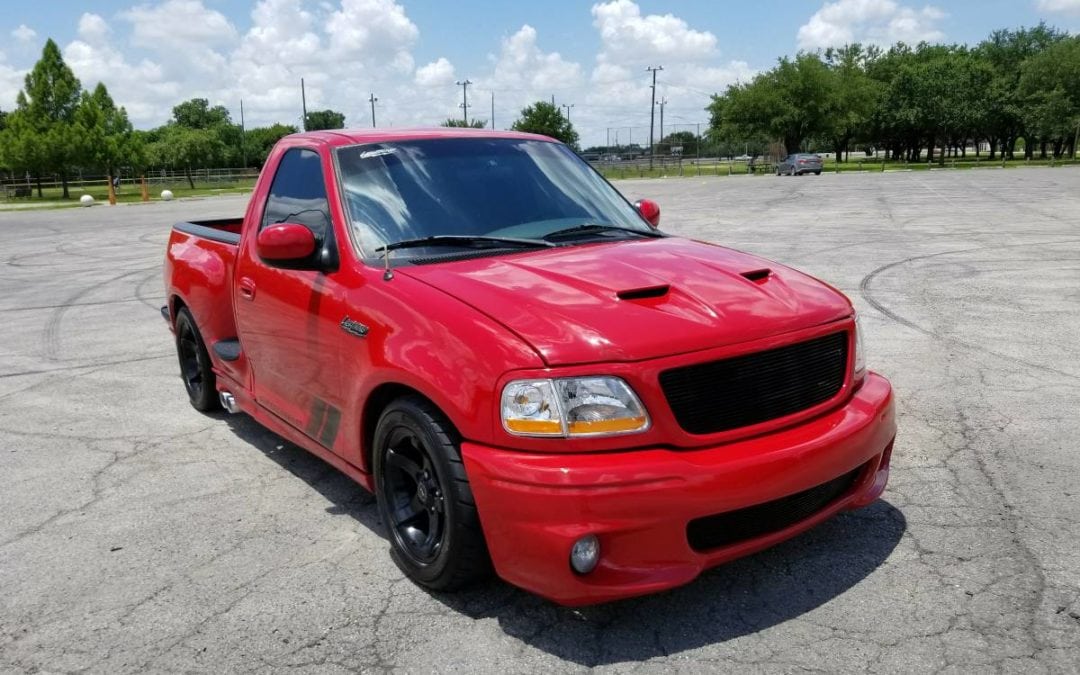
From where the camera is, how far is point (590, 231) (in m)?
3.98

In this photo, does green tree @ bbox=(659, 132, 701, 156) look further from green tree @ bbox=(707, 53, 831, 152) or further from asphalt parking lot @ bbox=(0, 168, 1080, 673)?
asphalt parking lot @ bbox=(0, 168, 1080, 673)

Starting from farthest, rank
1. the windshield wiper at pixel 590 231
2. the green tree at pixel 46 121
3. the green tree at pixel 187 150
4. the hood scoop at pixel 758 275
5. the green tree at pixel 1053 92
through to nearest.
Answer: the green tree at pixel 187 150 → the green tree at pixel 1053 92 → the green tree at pixel 46 121 → the windshield wiper at pixel 590 231 → the hood scoop at pixel 758 275

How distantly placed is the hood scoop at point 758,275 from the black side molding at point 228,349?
277 centimetres

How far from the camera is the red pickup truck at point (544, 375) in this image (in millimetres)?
2697

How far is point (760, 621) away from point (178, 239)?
14.5 feet

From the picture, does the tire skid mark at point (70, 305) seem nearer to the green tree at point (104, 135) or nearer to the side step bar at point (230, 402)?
the side step bar at point (230, 402)

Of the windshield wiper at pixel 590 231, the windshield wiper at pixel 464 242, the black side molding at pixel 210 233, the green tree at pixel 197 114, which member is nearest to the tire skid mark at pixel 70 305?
the black side molding at pixel 210 233

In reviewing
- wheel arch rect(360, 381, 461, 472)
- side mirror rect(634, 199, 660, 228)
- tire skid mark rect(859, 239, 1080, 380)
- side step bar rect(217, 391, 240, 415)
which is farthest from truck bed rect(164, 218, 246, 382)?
tire skid mark rect(859, 239, 1080, 380)

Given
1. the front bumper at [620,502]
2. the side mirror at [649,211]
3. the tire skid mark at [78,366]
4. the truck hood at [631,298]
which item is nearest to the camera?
the front bumper at [620,502]

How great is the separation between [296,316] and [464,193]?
3.03ft

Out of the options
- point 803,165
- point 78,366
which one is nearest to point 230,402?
point 78,366

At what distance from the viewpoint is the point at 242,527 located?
12.9 feet

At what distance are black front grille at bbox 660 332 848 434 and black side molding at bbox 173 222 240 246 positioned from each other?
2.92 metres

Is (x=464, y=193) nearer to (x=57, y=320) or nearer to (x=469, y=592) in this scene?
(x=469, y=592)
